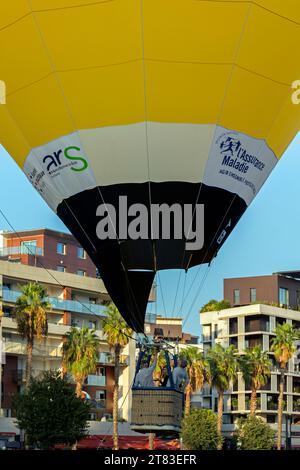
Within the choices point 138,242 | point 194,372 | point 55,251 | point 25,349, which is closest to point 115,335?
point 25,349

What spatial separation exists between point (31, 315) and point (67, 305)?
9540 millimetres

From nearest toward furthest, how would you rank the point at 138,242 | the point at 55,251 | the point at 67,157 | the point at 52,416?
1. the point at 138,242
2. the point at 67,157
3. the point at 52,416
4. the point at 55,251

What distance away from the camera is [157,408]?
922 inches

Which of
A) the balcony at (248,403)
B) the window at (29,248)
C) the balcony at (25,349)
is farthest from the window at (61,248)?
the balcony at (248,403)

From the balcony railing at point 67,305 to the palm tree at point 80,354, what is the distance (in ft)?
7.63

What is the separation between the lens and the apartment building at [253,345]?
365ft

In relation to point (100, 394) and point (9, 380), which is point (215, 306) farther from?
point (9, 380)

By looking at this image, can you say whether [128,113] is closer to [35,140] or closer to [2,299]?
[35,140]

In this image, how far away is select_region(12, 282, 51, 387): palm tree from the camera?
246 feet

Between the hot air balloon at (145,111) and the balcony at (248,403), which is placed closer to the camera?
the hot air balloon at (145,111)

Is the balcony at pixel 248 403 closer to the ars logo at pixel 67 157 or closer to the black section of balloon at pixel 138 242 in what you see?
the black section of balloon at pixel 138 242

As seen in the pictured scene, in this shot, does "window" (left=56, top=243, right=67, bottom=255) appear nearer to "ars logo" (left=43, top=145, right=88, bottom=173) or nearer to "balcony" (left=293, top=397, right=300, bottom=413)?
"balcony" (left=293, top=397, right=300, bottom=413)

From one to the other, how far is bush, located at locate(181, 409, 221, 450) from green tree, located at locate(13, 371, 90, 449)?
1959 cm

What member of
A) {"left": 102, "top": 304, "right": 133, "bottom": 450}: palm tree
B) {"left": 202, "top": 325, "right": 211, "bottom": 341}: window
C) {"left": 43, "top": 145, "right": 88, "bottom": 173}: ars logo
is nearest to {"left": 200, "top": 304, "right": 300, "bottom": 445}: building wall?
{"left": 202, "top": 325, "right": 211, "bottom": 341}: window
